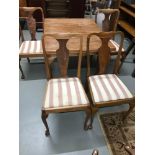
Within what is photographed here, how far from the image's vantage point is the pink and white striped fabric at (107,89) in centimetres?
168

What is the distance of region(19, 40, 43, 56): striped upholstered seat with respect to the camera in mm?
2332

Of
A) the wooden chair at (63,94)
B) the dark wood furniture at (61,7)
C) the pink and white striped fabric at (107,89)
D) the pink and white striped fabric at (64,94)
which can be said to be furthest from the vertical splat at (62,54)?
the dark wood furniture at (61,7)

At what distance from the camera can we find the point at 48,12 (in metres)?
4.02

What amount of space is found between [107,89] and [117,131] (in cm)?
47

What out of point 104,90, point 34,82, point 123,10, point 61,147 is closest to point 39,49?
point 34,82

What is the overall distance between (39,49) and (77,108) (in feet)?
3.73

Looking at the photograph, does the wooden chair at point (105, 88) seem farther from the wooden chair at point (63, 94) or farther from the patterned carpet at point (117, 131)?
the patterned carpet at point (117, 131)

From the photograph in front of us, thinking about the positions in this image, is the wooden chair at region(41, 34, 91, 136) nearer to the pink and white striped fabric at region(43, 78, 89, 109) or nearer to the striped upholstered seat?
the pink and white striped fabric at region(43, 78, 89, 109)

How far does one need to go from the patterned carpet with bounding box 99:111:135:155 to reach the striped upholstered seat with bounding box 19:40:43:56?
1.12 meters

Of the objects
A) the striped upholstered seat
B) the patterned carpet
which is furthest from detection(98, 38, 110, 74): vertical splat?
the striped upholstered seat

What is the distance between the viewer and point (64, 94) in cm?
166

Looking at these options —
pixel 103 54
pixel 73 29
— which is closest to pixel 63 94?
pixel 103 54
